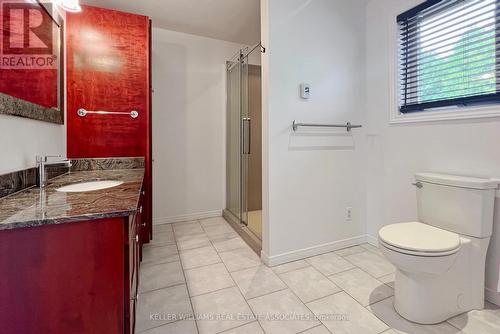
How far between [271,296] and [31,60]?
207 centimetres

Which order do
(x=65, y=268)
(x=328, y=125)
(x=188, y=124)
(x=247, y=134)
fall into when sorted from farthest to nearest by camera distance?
(x=188, y=124), (x=247, y=134), (x=328, y=125), (x=65, y=268)

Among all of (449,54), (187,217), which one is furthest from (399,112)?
(187,217)

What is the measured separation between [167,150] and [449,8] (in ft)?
9.62

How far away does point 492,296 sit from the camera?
1.52 meters

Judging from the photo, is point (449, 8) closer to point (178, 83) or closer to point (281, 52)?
point (281, 52)

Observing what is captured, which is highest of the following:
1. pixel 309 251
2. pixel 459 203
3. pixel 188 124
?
pixel 188 124

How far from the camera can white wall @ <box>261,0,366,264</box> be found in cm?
194

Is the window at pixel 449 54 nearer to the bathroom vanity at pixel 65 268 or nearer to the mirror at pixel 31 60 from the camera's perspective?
the bathroom vanity at pixel 65 268

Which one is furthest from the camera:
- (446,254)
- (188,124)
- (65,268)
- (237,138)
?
(188,124)

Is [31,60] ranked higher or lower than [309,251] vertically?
higher

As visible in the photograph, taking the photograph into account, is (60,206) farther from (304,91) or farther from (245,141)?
(245,141)

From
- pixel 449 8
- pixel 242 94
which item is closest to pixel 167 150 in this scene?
pixel 242 94

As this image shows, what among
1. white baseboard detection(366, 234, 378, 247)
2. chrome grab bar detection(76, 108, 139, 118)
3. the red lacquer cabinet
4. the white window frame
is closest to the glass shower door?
the red lacquer cabinet

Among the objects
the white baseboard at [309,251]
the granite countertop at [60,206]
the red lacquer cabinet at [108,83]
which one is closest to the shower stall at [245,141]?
the white baseboard at [309,251]
